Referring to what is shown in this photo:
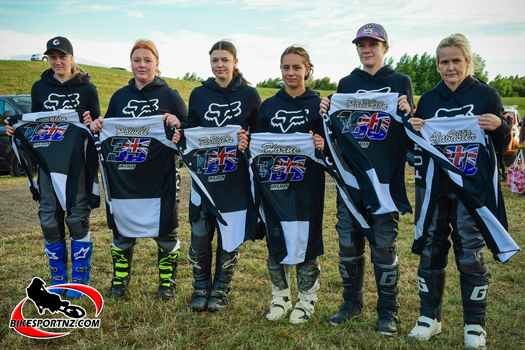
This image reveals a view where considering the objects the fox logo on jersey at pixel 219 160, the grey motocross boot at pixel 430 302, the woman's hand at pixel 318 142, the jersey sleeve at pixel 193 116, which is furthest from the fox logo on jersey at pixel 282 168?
the grey motocross boot at pixel 430 302

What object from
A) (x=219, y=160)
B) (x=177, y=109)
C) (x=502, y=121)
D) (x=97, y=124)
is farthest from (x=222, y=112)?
(x=502, y=121)

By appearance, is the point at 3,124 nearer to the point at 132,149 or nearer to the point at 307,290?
the point at 132,149

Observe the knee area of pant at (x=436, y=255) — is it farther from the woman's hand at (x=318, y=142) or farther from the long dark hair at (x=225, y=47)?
the long dark hair at (x=225, y=47)

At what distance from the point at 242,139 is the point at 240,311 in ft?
5.31

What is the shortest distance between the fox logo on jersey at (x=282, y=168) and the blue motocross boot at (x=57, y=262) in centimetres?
227

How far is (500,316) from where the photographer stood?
3936 millimetres

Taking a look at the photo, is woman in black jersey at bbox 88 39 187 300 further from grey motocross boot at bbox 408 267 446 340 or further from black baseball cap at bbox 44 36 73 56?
grey motocross boot at bbox 408 267 446 340

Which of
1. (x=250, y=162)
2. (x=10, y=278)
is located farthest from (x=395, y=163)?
(x=10, y=278)

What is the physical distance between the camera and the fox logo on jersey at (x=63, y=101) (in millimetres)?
4473

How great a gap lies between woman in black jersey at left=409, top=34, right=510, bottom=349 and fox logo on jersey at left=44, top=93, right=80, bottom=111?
3.37 m

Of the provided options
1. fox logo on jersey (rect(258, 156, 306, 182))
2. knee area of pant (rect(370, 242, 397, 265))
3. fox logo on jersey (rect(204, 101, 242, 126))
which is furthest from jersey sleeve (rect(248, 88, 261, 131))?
knee area of pant (rect(370, 242, 397, 265))

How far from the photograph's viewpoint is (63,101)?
4473mm

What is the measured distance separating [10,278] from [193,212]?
238 cm

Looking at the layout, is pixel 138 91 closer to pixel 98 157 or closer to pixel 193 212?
pixel 98 157
